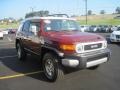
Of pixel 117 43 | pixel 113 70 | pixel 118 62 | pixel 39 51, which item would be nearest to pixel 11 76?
pixel 39 51

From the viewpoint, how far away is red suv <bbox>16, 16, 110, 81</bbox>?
6102mm

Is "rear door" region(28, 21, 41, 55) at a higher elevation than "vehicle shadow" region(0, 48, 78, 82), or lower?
higher

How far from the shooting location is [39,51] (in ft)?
24.2

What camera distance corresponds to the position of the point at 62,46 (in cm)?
616

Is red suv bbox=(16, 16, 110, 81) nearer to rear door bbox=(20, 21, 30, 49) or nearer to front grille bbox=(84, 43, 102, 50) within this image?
front grille bbox=(84, 43, 102, 50)

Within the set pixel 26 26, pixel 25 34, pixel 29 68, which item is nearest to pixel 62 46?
pixel 29 68

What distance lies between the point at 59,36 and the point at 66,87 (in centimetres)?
158

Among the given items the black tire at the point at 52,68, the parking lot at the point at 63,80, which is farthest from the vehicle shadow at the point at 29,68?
the black tire at the point at 52,68

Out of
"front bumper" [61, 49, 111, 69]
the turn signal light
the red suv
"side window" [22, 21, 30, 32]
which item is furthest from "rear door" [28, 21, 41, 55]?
"front bumper" [61, 49, 111, 69]

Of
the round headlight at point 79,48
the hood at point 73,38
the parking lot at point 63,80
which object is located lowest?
the parking lot at point 63,80

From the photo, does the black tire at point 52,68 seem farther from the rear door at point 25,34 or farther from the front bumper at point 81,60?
the rear door at point 25,34

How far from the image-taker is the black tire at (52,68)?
20.4ft

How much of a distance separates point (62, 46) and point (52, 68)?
0.83 m

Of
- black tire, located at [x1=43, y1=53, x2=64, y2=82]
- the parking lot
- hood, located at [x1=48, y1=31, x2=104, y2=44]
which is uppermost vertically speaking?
hood, located at [x1=48, y1=31, x2=104, y2=44]
